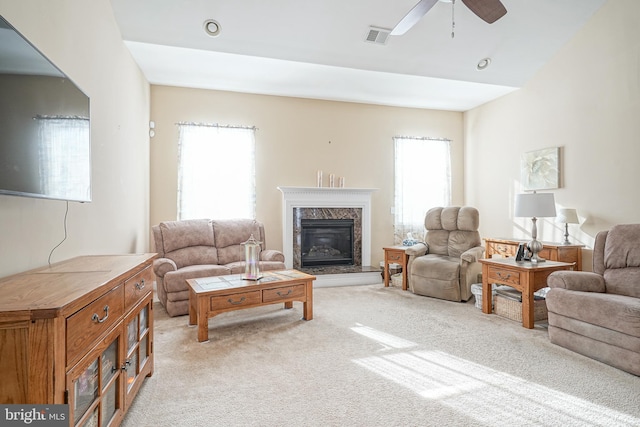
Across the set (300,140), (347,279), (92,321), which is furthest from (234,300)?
(300,140)

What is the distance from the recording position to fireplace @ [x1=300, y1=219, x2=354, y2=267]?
5.48 m

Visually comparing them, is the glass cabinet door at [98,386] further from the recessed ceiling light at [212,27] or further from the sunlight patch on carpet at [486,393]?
the recessed ceiling light at [212,27]

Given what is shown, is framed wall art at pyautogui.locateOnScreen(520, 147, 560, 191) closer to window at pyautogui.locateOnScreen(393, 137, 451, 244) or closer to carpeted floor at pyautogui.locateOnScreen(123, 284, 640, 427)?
window at pyautogui.locateOnScreen(393, 137, 451, 244)

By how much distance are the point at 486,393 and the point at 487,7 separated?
9.76ft

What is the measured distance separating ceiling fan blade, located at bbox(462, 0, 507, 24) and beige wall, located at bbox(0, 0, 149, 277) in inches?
121

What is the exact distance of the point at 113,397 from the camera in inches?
64.0

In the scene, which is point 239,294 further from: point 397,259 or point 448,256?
point 448,256

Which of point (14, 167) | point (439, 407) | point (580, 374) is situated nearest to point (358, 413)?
point (439, 407)

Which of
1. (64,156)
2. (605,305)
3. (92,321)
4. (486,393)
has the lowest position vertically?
(486,393)

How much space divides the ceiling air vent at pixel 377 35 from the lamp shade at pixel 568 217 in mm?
3117

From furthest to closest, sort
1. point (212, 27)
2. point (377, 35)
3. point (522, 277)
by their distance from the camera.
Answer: point (377, 35), point (212, 27), point (522, 277)

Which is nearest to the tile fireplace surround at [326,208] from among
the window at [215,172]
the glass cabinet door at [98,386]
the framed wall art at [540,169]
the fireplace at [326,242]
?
the fireplace at [326,242]

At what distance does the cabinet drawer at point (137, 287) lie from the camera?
1.78 meters

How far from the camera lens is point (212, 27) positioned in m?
3.74
